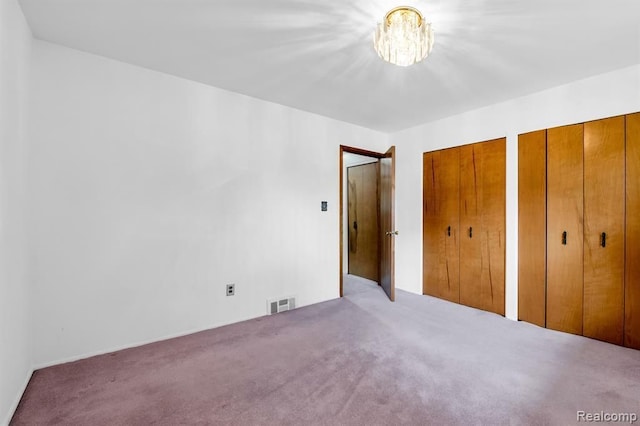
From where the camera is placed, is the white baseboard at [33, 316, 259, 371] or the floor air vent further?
the floor air vent

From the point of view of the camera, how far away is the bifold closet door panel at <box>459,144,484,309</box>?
3.31 m

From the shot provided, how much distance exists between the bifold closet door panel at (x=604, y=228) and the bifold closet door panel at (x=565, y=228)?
0.17 feet

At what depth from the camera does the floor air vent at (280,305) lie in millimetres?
3121

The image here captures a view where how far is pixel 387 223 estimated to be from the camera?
3.82 metres

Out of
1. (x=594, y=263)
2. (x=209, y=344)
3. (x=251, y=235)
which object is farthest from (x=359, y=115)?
(x=209, y=344)

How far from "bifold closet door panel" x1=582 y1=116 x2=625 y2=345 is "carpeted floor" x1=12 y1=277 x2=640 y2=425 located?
0.83 ft

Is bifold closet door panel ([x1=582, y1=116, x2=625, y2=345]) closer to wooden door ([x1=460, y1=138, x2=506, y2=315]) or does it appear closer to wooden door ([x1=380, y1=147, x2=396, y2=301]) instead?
wooden door ([x1=460, y1=138, x2=506, y2=315])

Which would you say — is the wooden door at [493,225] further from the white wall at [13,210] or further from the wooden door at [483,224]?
the white wall at [13,210]

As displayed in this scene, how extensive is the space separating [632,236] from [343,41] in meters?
2.82

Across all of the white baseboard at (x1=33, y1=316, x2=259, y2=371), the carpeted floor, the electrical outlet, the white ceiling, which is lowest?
the carpeted floor

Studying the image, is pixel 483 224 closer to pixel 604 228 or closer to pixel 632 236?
pixel 604 228

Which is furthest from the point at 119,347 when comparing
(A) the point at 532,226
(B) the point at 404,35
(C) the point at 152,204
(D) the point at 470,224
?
(A) the point at 532,226

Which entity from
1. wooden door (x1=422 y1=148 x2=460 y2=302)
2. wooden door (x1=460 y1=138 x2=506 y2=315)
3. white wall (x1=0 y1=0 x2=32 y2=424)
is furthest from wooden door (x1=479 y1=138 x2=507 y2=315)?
white wall (x1=0 y1=0 x2=32 y2=424)

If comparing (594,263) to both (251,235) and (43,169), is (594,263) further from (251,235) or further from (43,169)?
(43,169)
